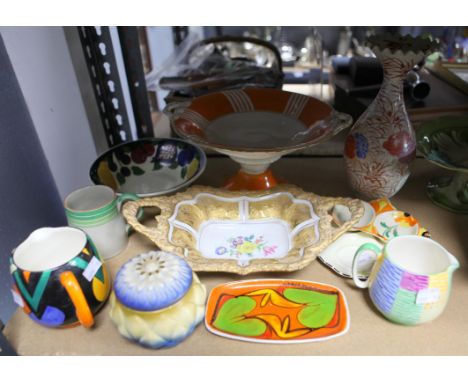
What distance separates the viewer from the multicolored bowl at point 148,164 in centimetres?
73

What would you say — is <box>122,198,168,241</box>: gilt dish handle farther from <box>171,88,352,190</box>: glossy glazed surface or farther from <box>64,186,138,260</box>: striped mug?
<box>171,88,352,190</box>: glossy glazed surface

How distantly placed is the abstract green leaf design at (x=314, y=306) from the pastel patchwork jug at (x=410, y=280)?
45mm

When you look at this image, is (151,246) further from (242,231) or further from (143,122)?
(143,122)

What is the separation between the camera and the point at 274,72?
0.93m

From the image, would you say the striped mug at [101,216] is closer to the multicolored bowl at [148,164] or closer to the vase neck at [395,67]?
the multicolored bowl at [148,164]

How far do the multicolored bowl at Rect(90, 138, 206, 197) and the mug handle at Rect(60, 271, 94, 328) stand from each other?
29cm

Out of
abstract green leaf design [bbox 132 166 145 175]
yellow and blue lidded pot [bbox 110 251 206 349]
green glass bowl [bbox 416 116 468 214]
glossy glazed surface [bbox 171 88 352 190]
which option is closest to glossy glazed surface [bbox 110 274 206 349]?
yellow and blue lidded pot [bbox 110 251 206 349]

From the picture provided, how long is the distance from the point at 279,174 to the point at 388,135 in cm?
26

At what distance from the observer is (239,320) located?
1.62 feet

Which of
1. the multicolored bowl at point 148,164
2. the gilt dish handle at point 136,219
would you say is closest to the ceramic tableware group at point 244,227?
the gilt dish handle at point 136,219

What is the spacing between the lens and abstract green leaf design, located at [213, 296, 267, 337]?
48cm

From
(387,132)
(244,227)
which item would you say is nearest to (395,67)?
(387,132)

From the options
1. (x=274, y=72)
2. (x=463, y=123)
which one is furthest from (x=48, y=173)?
(x=463, y=123)

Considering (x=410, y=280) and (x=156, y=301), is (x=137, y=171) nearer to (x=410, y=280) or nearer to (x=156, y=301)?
(x=156, y=301)
